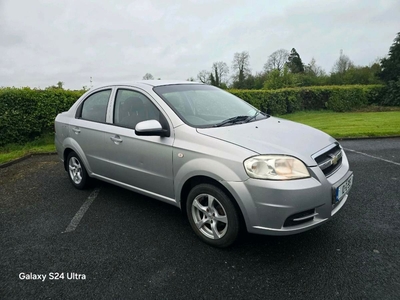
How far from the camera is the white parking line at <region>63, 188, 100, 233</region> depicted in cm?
353

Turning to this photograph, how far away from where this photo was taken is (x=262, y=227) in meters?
2.62

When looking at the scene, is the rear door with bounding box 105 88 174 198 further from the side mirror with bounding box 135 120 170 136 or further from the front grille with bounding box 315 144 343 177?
the front grille with bounding box 315 144 343 177

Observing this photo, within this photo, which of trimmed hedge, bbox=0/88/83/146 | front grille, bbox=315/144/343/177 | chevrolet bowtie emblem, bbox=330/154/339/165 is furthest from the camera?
trimmed hedge, bbox=0/88/83/146

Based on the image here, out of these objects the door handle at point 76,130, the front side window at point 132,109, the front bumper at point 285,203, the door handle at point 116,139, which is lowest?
the front bumper at point 285,203

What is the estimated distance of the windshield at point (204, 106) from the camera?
337 cm

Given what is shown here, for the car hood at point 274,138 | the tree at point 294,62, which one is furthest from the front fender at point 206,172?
the tree at point 294,62

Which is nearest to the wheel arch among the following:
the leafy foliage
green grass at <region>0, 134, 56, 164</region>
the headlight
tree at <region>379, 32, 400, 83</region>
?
the headlight

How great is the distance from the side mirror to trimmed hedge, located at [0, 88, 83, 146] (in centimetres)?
698

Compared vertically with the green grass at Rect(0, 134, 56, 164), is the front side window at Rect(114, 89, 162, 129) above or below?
above

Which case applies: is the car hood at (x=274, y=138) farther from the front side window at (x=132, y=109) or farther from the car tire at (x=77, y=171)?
the car tire at (x=77, y=171)

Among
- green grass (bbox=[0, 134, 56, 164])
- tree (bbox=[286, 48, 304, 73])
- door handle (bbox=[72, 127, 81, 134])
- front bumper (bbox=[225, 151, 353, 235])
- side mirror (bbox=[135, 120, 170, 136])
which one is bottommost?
green grass (bbox=[0, 134, 56, 164])

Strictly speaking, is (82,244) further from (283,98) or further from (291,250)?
(283,98)

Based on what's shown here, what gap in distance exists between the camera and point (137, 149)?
3494mm

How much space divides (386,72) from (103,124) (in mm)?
24752
